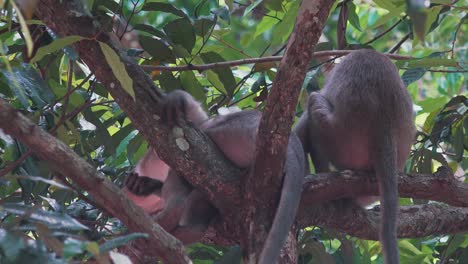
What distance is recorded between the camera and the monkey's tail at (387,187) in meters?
3.26

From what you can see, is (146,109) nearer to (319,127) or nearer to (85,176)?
(85,176)

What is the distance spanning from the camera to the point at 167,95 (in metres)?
3.38

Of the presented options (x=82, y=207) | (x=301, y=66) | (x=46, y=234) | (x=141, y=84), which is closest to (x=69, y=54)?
(x=141, y=84)

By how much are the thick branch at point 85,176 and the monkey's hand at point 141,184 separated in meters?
1.47

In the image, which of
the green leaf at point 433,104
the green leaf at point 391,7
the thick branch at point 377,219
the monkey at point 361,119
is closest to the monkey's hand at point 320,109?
the monkey at point 361,119

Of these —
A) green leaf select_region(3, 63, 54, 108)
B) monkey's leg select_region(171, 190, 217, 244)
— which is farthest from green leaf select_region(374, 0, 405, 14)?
green leaf select_region(3, 63, 54, 108)

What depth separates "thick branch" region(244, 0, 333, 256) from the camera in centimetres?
278

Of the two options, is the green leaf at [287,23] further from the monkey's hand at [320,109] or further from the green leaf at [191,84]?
the green leaf at [191,84]

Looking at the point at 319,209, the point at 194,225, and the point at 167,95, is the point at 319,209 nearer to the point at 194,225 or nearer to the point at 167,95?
the point at 194,225

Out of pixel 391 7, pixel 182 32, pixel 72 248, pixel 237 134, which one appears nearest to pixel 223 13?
pixel 182 32

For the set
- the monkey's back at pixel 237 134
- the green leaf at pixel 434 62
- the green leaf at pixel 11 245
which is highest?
the green leaf at pixel 11 245

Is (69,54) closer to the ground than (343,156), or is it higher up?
higher up

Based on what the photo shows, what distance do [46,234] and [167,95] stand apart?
171 centimetres

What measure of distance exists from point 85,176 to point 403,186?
197cm
